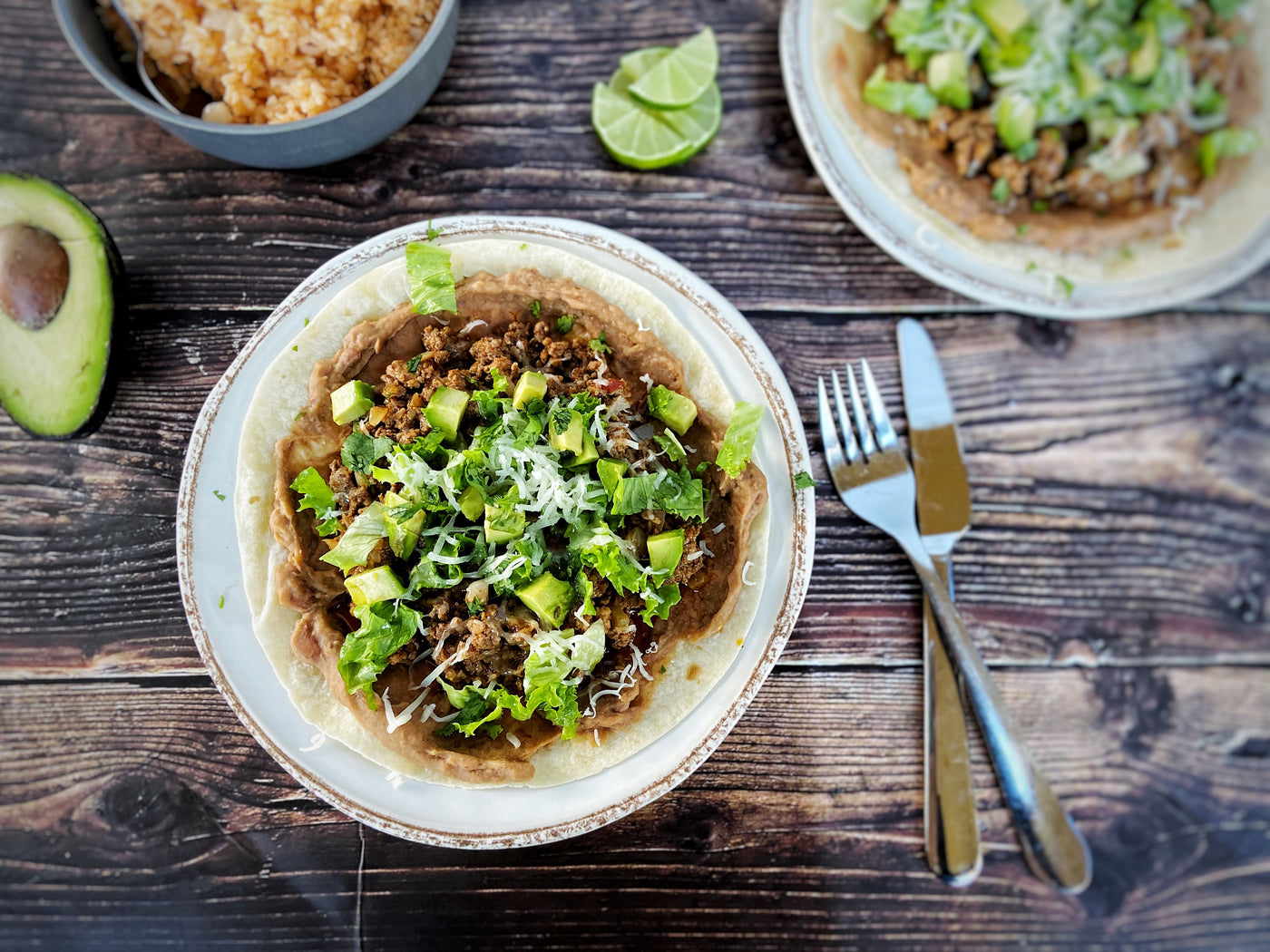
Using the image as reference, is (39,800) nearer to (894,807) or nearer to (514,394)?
(514,394)

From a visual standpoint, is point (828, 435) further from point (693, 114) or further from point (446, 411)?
point (446, 411)

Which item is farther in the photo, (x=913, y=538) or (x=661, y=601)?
(x=913, y=538)

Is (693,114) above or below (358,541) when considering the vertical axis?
above

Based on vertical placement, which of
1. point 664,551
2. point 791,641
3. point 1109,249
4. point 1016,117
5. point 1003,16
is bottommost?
point 791,641

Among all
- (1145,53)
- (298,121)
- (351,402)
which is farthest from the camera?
(1145,53)

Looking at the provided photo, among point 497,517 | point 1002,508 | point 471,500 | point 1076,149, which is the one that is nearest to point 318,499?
point 471,500

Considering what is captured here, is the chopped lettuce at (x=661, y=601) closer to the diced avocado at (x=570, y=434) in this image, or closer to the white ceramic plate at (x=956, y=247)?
the diced avocado at (x=570, y=434)

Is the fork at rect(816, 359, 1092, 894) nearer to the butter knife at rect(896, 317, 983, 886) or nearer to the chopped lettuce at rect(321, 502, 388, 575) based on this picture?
the butter knife at rect(896, 317, 983, 886)

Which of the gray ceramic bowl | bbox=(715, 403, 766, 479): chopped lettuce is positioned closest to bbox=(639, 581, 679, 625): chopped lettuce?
bbox=(715, 403, 766, 479): chopped lettuce
